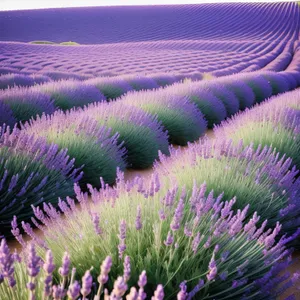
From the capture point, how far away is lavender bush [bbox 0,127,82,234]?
6.84ft

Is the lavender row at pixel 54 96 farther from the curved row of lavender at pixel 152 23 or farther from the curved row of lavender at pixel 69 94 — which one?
the curved row of lavender at pixel 152 23

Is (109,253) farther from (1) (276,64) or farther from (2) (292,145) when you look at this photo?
(1) (276,64)

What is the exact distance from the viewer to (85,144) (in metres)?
2.89

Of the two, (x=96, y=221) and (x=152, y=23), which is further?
(x=152, y=23)

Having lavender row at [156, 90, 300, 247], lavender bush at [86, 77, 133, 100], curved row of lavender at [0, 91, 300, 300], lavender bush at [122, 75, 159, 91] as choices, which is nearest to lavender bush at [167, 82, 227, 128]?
lavender bush at [86, 77, 133, 100]

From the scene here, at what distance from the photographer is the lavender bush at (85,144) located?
284cm

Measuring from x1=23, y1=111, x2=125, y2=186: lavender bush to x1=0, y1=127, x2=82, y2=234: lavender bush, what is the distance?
35 centimetres

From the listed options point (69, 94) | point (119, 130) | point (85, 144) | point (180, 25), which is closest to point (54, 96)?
point (69, 94)

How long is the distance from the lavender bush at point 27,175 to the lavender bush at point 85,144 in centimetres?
35

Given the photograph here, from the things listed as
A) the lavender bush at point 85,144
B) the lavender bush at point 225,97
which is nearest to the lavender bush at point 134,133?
the lavender bush at point 85,144

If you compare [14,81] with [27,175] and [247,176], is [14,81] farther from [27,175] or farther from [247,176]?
[247,176]

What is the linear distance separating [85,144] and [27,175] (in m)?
0.73

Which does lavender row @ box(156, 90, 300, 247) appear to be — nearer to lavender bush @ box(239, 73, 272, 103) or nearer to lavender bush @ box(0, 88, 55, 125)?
lavender bush @ box(0, 88, 55, 125)

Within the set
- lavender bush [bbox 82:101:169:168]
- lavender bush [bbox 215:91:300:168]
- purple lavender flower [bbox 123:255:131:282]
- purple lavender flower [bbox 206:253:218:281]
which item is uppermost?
purple lavender flower [bbox 123:255:131:282]
